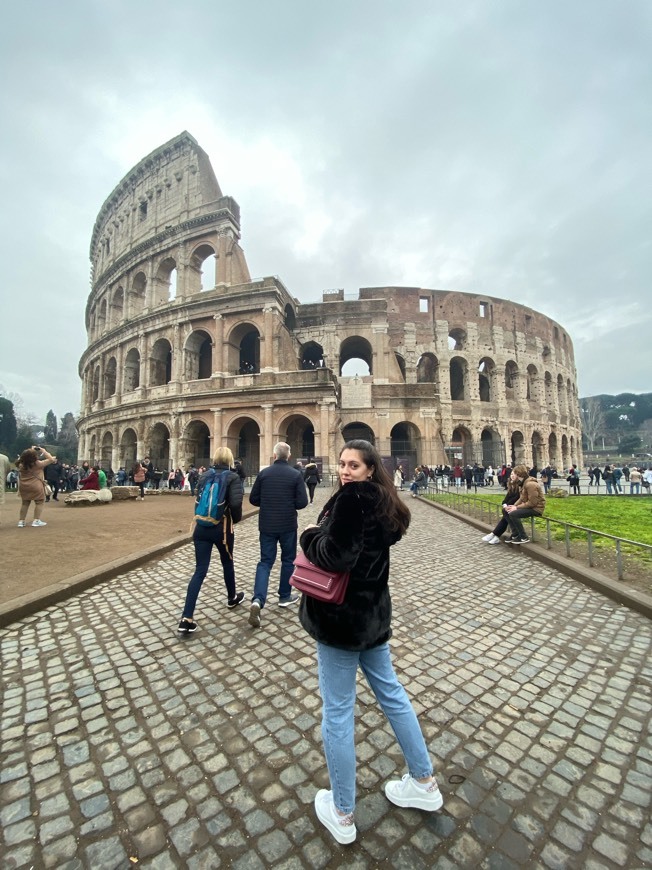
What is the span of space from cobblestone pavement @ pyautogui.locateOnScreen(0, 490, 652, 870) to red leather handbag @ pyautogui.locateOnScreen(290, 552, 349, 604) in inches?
41.6

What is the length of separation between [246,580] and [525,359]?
33843mm

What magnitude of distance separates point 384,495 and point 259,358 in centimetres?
2441

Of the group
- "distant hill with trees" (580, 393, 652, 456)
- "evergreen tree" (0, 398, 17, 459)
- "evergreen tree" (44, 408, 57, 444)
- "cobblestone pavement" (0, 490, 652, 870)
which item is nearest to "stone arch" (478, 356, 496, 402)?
"cobblestone pavement" (0, 490, 652, 870)

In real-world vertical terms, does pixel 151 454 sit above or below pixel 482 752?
above

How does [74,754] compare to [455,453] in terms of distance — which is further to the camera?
[455,453]

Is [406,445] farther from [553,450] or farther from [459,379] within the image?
[553,450]

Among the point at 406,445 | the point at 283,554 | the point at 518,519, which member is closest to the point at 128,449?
the point at 406,445

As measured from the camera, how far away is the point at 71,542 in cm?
A: 680

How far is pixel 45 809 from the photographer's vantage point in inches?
70.0

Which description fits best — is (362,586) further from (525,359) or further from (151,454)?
(525,359)

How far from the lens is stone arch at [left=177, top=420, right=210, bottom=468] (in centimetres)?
2328

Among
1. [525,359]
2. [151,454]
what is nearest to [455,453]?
[525,359]

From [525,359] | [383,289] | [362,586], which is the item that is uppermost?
[383,289]

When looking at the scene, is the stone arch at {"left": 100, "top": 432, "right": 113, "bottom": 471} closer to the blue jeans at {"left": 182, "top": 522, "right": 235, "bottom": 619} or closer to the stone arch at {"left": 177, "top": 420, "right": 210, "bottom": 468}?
the stone arch at {"left": 177, "top": 420, "right": 210, "bottom": 468}
